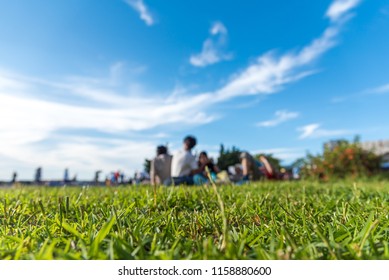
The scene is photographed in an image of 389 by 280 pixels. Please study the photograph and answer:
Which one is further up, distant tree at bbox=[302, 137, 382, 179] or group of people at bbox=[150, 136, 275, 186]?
distant tree at bbox=[302, 137, 382, 179]

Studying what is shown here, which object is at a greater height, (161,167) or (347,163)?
(347,163)

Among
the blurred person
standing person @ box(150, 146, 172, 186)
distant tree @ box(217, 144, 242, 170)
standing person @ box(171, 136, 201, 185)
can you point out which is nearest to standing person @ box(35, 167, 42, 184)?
the blurred person

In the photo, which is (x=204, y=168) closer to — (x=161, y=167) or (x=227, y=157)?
(x=161, y=167)

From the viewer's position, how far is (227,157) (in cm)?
2930

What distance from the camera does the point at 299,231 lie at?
5.38ft

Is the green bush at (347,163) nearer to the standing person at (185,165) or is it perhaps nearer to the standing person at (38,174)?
the standing person at (185,165)

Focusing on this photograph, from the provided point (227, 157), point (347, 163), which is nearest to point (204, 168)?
point (347, 163)

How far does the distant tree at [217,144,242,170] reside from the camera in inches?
1141

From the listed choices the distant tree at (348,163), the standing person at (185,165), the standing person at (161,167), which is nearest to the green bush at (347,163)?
the distant tree at (348,163)

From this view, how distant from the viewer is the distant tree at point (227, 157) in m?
29.0

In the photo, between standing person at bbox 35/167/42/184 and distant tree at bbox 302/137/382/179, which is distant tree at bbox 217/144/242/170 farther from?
standing person at bbox 35/167/42/184

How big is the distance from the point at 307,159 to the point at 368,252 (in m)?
22.0
